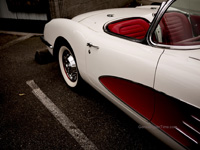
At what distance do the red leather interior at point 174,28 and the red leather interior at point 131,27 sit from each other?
0.60 metres

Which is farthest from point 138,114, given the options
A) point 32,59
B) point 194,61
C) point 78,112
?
point 32,59

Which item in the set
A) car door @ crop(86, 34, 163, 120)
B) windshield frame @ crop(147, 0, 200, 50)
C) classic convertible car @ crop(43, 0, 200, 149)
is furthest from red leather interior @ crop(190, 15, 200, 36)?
car door @ crop(86, 34, 163, 120)

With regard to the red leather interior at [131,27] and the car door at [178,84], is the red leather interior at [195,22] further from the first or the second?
the red leather interior at [131,27]

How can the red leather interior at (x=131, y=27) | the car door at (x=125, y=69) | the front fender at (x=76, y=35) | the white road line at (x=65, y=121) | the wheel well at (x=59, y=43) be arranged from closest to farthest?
the car door at (x=125, y=69) < the white road line at (x=65, y=121) < the front fender at (x=76, y=35) < the red leather interior at (x=131, y=27) < the wheel well at (x=59, y=43)

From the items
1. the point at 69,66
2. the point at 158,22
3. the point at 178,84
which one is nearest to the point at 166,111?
the point at 178,84

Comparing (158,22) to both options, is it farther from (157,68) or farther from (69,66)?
(69,66)

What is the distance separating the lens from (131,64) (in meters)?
1.34

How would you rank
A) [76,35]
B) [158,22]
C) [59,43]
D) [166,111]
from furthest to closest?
[59,43]
[76,35]
[158,22]
[166,111]

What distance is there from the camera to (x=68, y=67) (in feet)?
8.16

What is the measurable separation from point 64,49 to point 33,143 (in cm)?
123

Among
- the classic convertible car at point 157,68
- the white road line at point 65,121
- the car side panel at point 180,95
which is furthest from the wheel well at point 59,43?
the car side panel at point 180,95

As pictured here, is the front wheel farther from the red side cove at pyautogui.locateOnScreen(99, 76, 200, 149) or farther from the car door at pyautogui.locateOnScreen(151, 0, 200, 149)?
the car door at pyautogui.locateOnScreen(151, 0, 200, 149)

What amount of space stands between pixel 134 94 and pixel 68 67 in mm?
1345

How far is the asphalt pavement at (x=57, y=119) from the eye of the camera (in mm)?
1729
